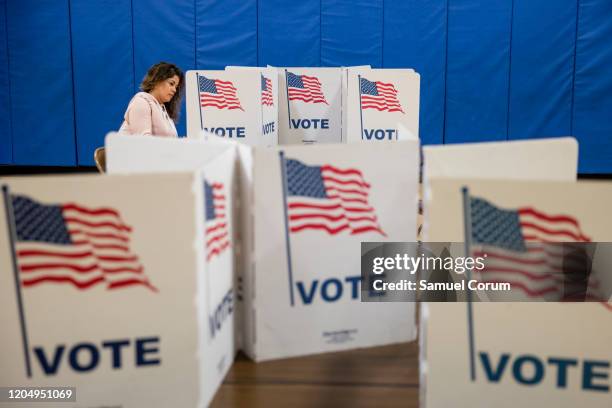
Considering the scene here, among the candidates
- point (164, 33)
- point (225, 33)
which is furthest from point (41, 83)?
point (225, 33)

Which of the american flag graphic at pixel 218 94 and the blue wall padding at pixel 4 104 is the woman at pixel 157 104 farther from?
the blue wall padding at pixel 4 104

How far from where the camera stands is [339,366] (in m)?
1.49

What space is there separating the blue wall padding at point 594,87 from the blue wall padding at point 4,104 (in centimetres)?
680

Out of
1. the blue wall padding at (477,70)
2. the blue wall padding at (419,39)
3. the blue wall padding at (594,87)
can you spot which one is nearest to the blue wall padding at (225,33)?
the blue wall padding at (419,39)

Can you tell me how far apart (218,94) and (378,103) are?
893 millimetres

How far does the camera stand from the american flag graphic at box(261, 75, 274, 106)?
410cm

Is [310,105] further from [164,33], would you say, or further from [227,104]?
Answer: [164,33]

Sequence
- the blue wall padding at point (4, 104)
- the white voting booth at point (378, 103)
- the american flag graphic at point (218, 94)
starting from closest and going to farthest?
the american flag graphic at point (218, 94) < the white voting booth at point (378, 103) < the blue wall padding at point (4, 104)

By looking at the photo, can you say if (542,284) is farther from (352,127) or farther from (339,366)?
(352,127)

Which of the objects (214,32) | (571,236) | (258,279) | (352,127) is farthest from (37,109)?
(571,236)

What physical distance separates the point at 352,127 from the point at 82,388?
2.78 m

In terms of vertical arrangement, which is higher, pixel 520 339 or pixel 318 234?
pixel 318 234

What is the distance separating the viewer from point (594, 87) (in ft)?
25.1

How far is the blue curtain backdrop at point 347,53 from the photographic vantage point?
767 centimetres
